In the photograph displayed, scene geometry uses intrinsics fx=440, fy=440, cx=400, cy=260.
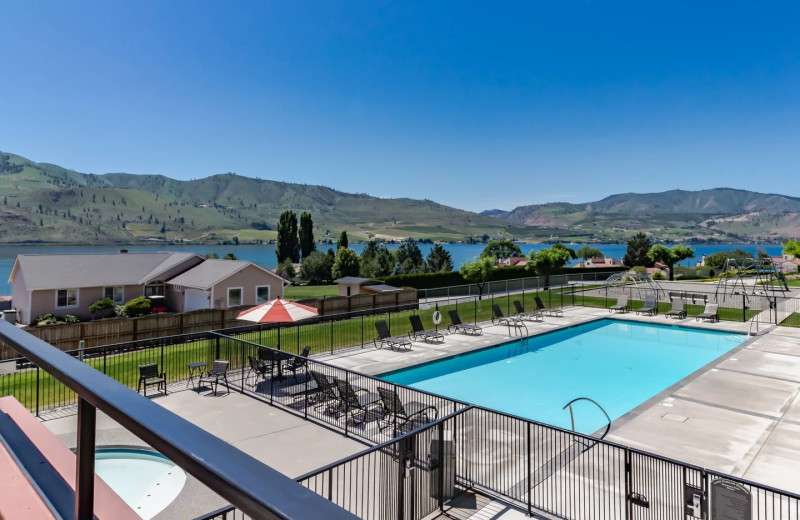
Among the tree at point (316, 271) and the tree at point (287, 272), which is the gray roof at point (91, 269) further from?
the tree at point (287, 272)

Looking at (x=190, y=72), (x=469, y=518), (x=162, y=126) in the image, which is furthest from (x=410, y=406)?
(x=162, y=126)

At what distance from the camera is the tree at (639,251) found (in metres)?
75.9

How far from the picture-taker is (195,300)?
28.8 meters

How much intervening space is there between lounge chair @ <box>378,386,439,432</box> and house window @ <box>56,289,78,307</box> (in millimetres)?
27443

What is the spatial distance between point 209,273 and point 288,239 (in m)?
44.9

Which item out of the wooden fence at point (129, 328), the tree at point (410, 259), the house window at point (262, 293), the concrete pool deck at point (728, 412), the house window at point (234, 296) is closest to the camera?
the concrete pool deck at point (728, 412)

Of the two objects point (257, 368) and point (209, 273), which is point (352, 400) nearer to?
point (257, 368)

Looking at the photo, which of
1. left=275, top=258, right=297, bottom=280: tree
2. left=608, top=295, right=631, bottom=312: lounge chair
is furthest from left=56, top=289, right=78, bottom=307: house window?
left=275, top=258, right=297, bottom=280: tree

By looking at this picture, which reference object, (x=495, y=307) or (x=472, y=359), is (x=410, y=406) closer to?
(x=472, y=359)

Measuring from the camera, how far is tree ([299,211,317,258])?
7244cm

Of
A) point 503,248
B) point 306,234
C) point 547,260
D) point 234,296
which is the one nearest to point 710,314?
point 547,260

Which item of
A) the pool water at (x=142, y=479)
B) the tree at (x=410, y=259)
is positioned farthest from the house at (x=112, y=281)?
the tree at (x=410, y=259)

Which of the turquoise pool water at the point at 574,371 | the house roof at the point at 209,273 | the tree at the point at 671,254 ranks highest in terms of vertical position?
the tree at the point at 671,254

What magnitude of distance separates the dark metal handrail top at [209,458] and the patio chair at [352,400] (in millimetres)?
8276
